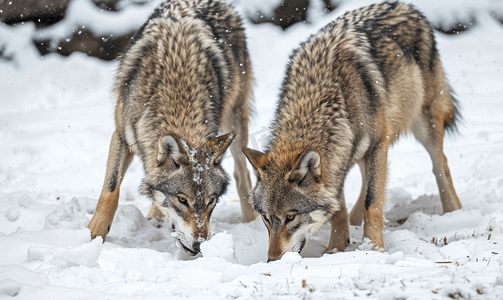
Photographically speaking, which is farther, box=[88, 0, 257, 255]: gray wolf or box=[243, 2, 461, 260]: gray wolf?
box=[88, 0, 257, 255]: gray wolf

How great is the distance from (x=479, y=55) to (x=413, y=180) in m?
6.64

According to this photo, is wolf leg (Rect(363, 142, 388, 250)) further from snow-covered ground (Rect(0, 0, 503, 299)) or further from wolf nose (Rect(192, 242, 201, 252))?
wolf nose (Rect(192, 242, 201, 252))

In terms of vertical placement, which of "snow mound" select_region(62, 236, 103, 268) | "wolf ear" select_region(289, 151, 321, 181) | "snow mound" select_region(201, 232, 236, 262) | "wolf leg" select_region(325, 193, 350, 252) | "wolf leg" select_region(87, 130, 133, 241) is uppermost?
"wolf ear" select_region(289, 151, 321, 181)

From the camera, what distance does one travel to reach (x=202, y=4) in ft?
16.3

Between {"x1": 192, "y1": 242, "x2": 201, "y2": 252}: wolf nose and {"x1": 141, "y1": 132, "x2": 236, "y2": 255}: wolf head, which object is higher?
{"x1": 141, "y1": 132, "x2": 236, "y2": 255}: wolf head

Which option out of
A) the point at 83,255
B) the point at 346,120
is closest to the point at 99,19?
the point at 346,120

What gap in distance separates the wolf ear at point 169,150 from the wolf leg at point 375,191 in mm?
1628

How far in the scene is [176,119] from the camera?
340 cm

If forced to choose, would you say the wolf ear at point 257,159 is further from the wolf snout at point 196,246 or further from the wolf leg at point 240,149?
the wolf leg at point 240,149

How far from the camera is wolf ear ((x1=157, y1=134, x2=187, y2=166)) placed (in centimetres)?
306

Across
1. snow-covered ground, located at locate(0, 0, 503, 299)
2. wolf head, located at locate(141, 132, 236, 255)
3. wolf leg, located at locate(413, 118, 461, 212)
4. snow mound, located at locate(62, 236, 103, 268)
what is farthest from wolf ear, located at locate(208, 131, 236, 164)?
wolf leg, located at locate(413, 118, 461, 212)

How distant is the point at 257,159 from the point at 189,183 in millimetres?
533

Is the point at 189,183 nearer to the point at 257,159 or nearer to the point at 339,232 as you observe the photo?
the point at 257,159

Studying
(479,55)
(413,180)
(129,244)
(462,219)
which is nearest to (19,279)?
(129,244)
